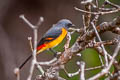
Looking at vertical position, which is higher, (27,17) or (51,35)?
(51,35)

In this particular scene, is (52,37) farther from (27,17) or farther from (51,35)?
(27,17)

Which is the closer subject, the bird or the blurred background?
the bird

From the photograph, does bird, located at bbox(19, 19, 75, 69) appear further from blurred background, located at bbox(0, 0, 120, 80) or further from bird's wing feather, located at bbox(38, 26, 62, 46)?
blurred background, located at bbox(0, 0, 120, 80)

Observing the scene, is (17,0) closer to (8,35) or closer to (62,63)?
(8,35)

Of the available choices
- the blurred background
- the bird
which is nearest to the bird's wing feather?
the bird

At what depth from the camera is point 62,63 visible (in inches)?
134

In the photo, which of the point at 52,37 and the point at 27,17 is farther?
the point at 27,17

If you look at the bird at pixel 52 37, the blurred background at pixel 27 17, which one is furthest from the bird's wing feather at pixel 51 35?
the blurred background at pixel 27 17

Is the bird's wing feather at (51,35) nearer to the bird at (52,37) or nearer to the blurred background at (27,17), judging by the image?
the bird at (52,37)

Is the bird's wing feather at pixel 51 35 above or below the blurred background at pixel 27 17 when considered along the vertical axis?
above

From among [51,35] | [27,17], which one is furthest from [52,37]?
[27,17]

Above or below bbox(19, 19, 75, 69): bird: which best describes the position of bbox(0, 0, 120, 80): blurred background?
below

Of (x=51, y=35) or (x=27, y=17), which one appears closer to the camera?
(x=51, y=35)

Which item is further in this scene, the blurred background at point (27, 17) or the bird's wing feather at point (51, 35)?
the blurred background at point (27, 17)
